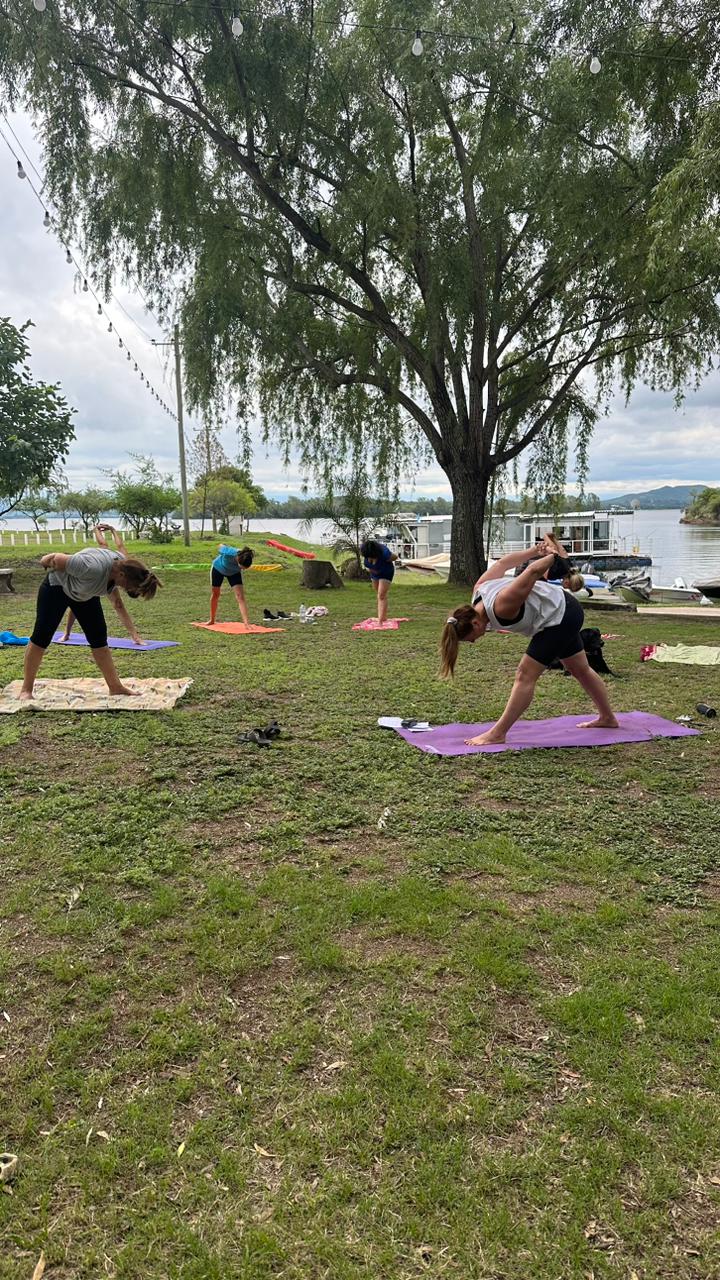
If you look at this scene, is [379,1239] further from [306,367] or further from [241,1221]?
[306,367]

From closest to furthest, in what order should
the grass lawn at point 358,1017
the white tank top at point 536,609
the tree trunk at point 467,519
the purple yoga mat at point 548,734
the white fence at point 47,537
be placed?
the grass lawn at point 358,1017 → the white tank top at point 536,609 → the purple yoga mat at point 548,734 → the tree trunk at point 467,519 → the white fence at point 47,537

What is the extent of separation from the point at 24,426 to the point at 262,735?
585 inches

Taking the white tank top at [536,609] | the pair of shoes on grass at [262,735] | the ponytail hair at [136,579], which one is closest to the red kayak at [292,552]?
Answer: the ponytail hair at [136,579]

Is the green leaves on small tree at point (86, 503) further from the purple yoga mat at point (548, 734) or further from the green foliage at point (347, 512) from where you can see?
the purple yoga mat at point (548, 734)

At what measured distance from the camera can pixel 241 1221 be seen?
176 cm

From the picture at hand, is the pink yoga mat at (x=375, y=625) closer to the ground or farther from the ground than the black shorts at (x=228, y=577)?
closer to the ground

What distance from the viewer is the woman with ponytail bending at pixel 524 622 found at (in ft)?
16.5

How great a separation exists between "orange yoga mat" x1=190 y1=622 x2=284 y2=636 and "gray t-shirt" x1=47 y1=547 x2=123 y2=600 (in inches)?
184

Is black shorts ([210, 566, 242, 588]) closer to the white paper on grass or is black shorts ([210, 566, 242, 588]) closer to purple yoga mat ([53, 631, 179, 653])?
purple yoga mat ([53, 631, 179, 653])

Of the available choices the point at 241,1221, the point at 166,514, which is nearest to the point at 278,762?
the point at 241,1221

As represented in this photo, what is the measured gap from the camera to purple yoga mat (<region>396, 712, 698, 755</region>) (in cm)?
540

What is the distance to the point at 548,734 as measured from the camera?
18.9ft

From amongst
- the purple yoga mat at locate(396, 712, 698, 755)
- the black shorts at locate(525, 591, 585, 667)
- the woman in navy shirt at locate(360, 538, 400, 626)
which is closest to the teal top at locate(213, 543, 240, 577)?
the woman in navy shirt at locate(360, 538, 400, 626)

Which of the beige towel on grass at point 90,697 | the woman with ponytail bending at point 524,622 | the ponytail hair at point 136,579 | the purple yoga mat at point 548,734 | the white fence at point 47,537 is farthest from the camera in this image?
the white fence at point 47,537
